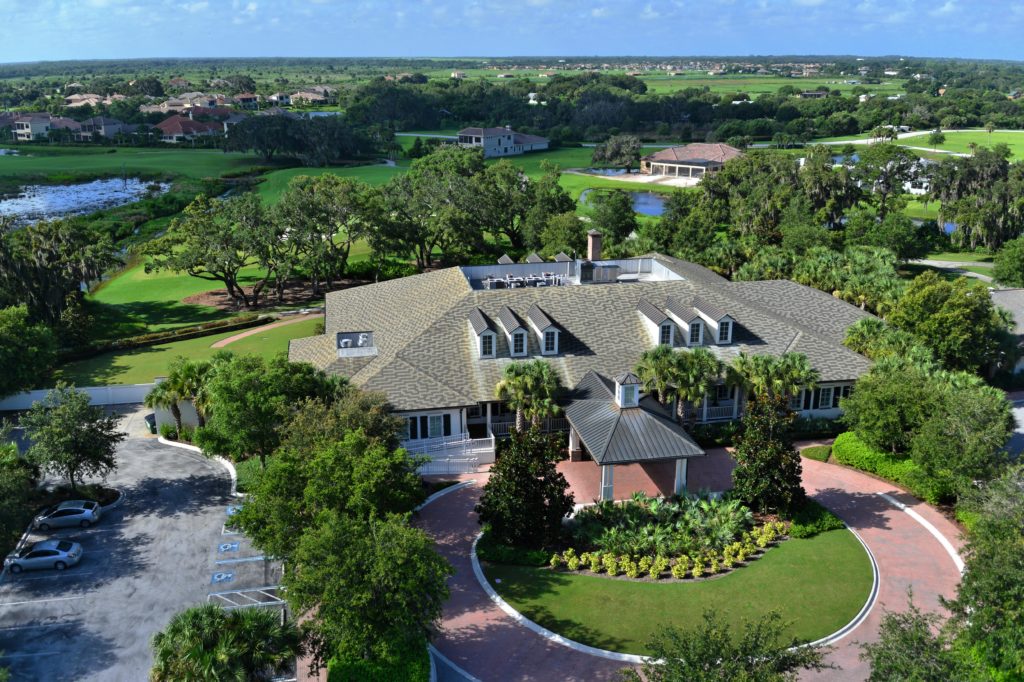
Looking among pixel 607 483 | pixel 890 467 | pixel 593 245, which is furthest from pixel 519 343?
pixel 890 467

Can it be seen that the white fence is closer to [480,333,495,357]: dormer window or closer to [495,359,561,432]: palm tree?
[480,333,495,357]: dormer window

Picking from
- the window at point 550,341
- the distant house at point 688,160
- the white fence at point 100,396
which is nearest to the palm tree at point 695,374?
the window at point 550,341

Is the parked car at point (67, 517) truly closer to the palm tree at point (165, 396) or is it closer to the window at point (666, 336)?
the palm tree at point (165, 396)

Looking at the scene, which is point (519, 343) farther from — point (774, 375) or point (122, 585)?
point (122, 585)

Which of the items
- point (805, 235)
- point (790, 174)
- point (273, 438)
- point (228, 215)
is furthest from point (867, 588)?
point (790, 174)

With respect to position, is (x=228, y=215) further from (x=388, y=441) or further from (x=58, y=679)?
(x=58, y=679)

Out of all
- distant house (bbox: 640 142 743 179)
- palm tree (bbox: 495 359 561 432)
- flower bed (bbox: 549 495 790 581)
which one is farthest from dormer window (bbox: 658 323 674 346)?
distant house (bbox: 640 142 743 179)
